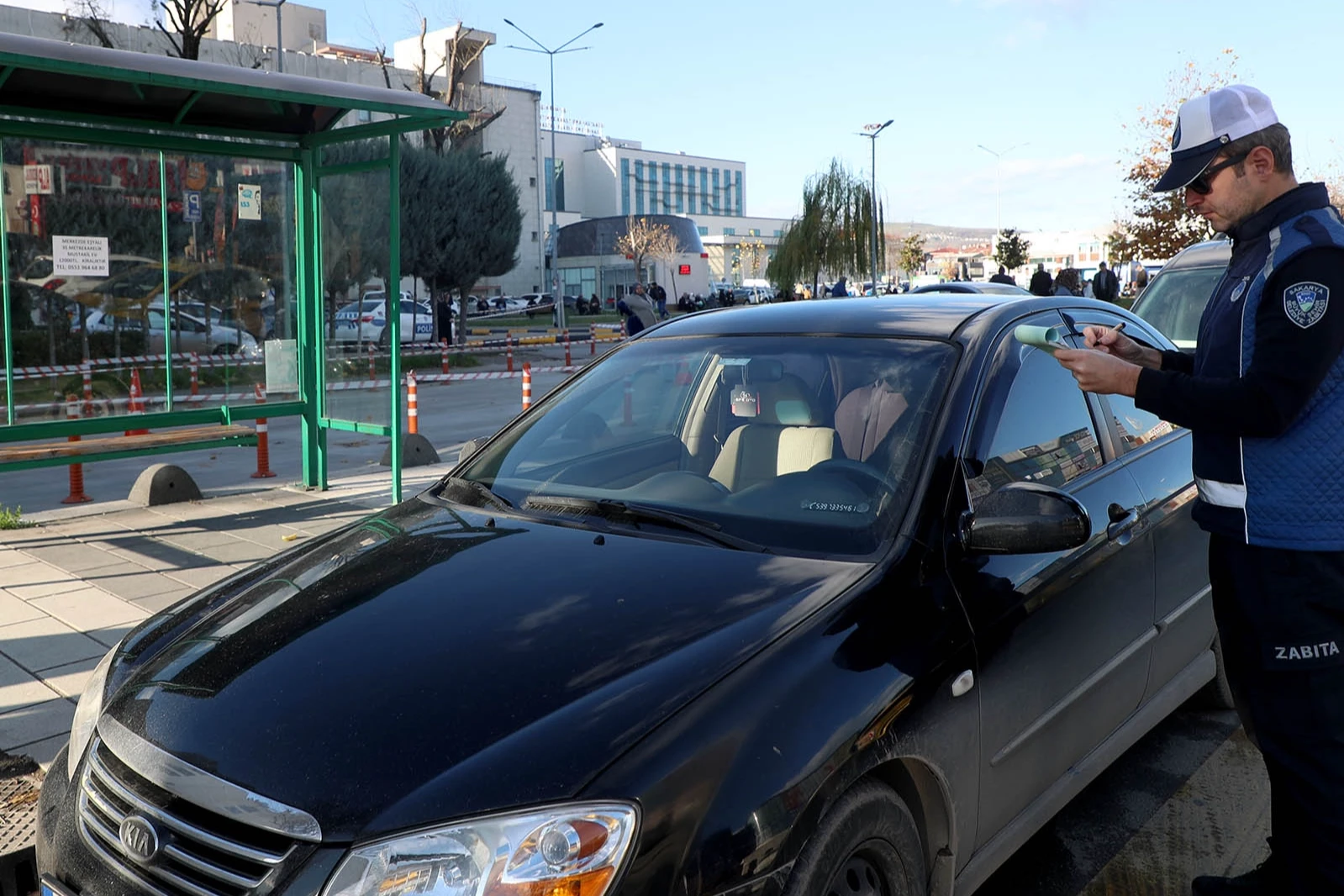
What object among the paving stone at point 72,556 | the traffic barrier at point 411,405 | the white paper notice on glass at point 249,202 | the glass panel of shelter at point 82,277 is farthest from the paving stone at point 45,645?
the traffic barrier at point 411,405

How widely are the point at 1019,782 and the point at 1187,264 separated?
8745 millimetres

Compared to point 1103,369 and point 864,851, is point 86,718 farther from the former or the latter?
point 1103,369

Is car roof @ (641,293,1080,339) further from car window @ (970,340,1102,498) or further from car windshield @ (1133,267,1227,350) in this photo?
car windshield @ (1133,267,1227,350)

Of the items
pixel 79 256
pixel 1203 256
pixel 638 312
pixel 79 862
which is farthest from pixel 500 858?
pixel 638 312

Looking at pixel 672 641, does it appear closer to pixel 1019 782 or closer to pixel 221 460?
pixel 1019 782

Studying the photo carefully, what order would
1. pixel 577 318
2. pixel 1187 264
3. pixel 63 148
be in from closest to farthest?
pixel 63 148
pixel 1187 264
pixel 577 318

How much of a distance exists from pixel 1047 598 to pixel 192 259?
800 cm

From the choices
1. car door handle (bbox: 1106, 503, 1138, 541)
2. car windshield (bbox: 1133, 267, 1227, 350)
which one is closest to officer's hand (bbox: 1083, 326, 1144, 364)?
car door handle (bbox: 1106, 503, 1138, 541)

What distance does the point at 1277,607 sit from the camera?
9.13 feet

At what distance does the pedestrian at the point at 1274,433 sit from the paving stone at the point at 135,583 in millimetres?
5415

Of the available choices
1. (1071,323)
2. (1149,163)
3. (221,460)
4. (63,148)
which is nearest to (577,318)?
(1149,163)

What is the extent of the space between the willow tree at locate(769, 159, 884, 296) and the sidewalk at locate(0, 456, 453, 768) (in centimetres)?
4630

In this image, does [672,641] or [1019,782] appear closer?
[672,641]

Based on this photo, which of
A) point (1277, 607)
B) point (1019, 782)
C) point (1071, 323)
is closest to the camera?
point (1277, 607)
